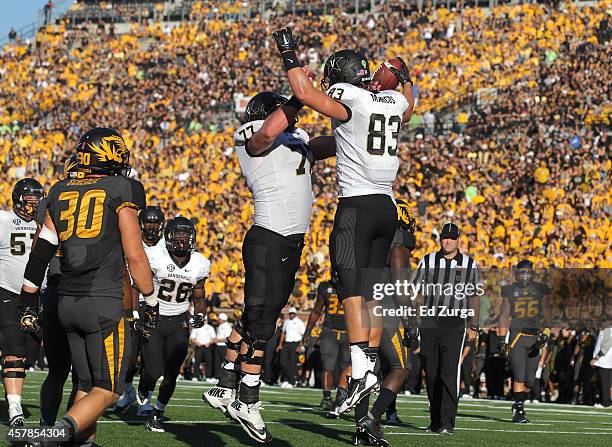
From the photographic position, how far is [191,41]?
137 ft

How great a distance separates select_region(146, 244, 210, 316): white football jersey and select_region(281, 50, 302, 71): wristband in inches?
158

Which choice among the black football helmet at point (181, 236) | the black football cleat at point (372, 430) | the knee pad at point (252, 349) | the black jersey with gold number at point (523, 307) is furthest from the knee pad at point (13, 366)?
the black jersey with gold number at point (523, 307)

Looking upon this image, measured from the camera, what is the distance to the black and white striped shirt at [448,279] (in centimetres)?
1162

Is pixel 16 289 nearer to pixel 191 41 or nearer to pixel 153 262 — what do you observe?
pixel 153 262

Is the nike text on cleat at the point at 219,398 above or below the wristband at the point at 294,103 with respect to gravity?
below

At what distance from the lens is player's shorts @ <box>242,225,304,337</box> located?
8.05 m

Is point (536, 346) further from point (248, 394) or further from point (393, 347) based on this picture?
point (248, 394)

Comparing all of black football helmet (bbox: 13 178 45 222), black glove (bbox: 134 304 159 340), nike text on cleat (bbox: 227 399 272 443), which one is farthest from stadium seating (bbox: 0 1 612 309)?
black glove (bbox: 134 304 159 340)

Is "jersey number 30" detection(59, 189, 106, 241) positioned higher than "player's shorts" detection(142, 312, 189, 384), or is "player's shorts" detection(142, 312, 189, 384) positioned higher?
"jersey number 30" detection(59, 189, 106, 241)

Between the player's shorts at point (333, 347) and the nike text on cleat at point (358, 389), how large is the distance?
8289 millimetres

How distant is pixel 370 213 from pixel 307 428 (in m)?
3.45

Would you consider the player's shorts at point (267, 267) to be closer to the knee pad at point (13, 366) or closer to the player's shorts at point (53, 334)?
the player's shorts at point (53, 334)

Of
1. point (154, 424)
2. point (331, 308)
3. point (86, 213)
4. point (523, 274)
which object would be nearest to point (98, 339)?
point (86, 213)

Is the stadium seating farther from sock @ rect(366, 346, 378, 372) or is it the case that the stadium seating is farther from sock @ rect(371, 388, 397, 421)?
sock @ rect(366, 346, 378, 372)
